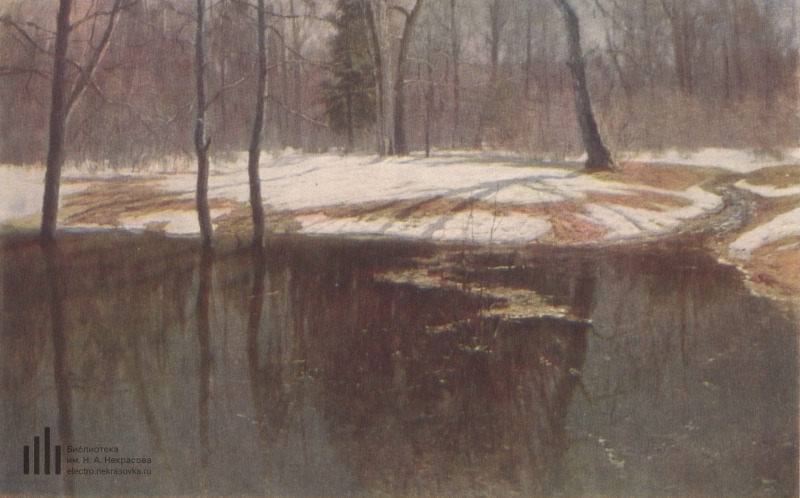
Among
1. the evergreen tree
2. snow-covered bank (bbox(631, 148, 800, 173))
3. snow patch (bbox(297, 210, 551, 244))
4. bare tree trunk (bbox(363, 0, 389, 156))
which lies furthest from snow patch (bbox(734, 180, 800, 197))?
the evergreen tree

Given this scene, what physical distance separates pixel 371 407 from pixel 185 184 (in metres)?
12.5

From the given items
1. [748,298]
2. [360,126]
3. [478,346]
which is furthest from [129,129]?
[748,298]

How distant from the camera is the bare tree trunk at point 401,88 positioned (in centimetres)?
2456

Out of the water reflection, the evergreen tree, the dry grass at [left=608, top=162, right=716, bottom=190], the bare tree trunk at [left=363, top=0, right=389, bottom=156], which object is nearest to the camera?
the water reflection

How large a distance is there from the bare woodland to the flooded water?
307 cm

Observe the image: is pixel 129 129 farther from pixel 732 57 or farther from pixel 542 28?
pixel 732 57

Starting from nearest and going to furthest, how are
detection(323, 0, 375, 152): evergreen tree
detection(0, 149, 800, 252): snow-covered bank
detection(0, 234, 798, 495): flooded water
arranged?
detection(0, 234, 798, 495): flooded water < detection(0, 149, 800, 252): snow-covered bank < detection(323, 0, 375, 152): evergreen tree

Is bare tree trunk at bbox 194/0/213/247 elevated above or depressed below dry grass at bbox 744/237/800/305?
above

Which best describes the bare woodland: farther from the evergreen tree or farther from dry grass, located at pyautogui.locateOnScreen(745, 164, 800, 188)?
dry grass, located at pyautogui.locateOnScreen(745, 164, 800, 188)

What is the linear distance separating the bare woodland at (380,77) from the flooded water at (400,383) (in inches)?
121

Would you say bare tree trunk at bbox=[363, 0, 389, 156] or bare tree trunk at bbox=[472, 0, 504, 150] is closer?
bare tree trunk at bbox=[363, 0, 389, 156]

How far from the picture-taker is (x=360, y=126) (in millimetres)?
29656

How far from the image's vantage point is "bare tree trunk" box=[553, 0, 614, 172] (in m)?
18.8

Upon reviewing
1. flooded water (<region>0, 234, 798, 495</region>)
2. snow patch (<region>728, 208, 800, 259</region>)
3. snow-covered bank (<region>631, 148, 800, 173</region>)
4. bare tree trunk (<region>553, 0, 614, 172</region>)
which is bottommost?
flooded water (<region>0, 234, 798, 495</region>)
